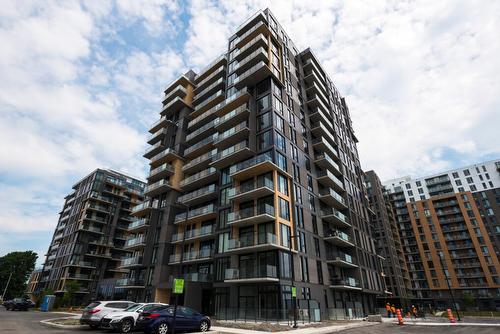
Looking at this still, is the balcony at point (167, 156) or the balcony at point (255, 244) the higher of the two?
the balcony at point (167, 156)

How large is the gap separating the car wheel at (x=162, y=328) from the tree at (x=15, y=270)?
81.8 meters

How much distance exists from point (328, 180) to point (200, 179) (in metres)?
18.6

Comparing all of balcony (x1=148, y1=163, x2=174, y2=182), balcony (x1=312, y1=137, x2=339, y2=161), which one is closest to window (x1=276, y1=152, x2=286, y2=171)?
balcony (x1=312, y1=137, x2=339, y2=161)

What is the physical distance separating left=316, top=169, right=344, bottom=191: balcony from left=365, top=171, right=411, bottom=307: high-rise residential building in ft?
94.9

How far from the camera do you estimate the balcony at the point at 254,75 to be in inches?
1451

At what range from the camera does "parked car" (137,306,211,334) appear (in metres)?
14.8

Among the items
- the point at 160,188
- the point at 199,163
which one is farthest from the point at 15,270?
the point at 199,163

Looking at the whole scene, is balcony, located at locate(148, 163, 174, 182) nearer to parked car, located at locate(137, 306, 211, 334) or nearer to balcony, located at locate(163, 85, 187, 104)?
balcony, located at locate(163, 85, 187, 104)

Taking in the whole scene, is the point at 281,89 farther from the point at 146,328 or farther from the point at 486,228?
the point at 486,228

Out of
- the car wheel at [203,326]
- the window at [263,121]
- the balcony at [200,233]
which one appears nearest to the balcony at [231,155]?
the window at [263,121]

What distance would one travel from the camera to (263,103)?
121 feet

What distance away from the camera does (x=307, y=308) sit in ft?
88.6

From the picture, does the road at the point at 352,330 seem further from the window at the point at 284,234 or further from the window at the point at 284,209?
the window at the point at 284,209

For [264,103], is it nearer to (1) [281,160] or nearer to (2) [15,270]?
(1) [281,160]
